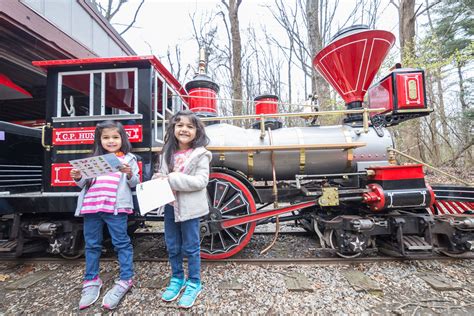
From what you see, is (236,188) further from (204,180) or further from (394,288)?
(394,288)

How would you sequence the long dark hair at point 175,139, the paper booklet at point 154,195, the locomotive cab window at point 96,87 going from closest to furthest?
the paper booklet at point 154,195 → the long dark hair at point 175,139 → the locomotive cab window at point 96,87

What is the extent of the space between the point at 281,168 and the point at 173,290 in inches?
79.6

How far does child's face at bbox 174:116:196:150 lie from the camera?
7.44 ft

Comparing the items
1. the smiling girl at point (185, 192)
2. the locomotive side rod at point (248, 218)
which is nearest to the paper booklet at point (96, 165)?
the smiling girl at point (185, 192)

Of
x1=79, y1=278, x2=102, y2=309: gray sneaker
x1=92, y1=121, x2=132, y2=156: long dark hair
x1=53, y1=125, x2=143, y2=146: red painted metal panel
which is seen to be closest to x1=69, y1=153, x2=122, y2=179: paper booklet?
x1=92, y1=121, x2=132, y2=156: long dark hair

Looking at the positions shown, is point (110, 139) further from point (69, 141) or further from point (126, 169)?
point (69, 141)

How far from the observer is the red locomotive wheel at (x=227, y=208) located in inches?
127

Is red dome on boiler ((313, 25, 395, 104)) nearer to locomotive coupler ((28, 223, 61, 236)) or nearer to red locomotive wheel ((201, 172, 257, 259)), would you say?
red locomotive wheel ((201, 172, 257, 259))

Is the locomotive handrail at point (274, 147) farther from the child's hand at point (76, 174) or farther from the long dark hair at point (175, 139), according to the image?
the child's hand at point (76, 174)

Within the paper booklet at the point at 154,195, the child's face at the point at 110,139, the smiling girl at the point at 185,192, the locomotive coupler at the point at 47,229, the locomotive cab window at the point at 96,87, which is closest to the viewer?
the paper booklet at the point at 154,195

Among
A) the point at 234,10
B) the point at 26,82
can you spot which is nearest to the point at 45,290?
the point at 26,82

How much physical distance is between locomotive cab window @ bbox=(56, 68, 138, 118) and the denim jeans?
1.66 meters

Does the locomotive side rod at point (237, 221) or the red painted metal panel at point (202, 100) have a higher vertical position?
the red painted metal panel at point (202, 100)

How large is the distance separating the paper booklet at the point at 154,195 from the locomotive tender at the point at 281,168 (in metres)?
1.06
